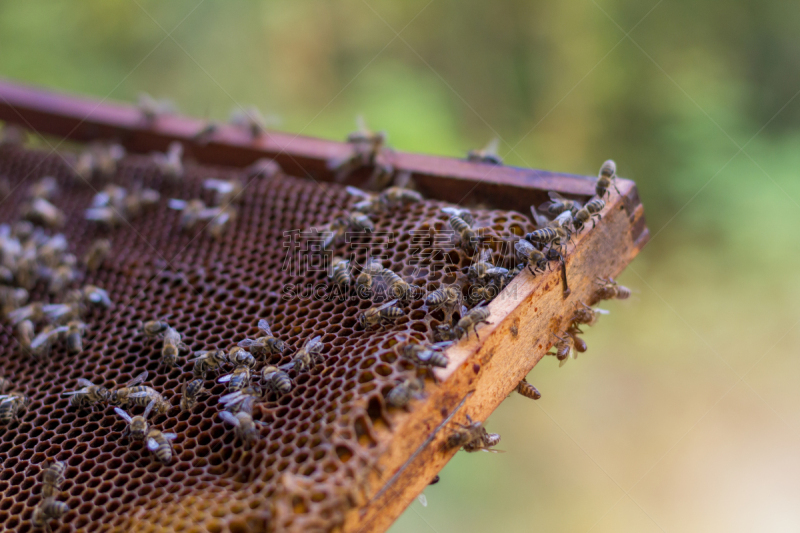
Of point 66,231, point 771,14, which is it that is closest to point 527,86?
point 771,14

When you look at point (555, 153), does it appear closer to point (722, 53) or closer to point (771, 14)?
point (722, 53)

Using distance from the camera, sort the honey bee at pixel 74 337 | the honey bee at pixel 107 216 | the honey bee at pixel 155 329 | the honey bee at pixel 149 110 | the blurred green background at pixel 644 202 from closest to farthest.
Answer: the honey bee at pixel 155 329 < the honey bee at pixel 74 337 < the honey bee at pixel 107 216 < the honey bee at pixel 149 110 < the blurred green background at pixel 644 202

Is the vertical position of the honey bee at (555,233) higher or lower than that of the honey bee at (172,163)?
higher

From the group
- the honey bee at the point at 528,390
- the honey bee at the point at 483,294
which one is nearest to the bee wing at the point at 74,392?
the honey bee at the point at 483,294

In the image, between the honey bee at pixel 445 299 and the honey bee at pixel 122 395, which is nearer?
the honey bee at pixel 445 299

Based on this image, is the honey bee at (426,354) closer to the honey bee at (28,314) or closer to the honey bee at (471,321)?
the honey bee at (471,321)

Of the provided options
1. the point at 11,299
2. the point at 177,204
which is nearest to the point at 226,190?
the point at 177,204

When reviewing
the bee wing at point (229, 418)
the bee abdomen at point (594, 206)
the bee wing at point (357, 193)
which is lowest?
the bee wing at point (229, 418)

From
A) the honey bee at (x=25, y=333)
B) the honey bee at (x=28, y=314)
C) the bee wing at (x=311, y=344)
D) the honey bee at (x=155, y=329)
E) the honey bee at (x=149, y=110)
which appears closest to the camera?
the bee wing at (x=311, y=344)
